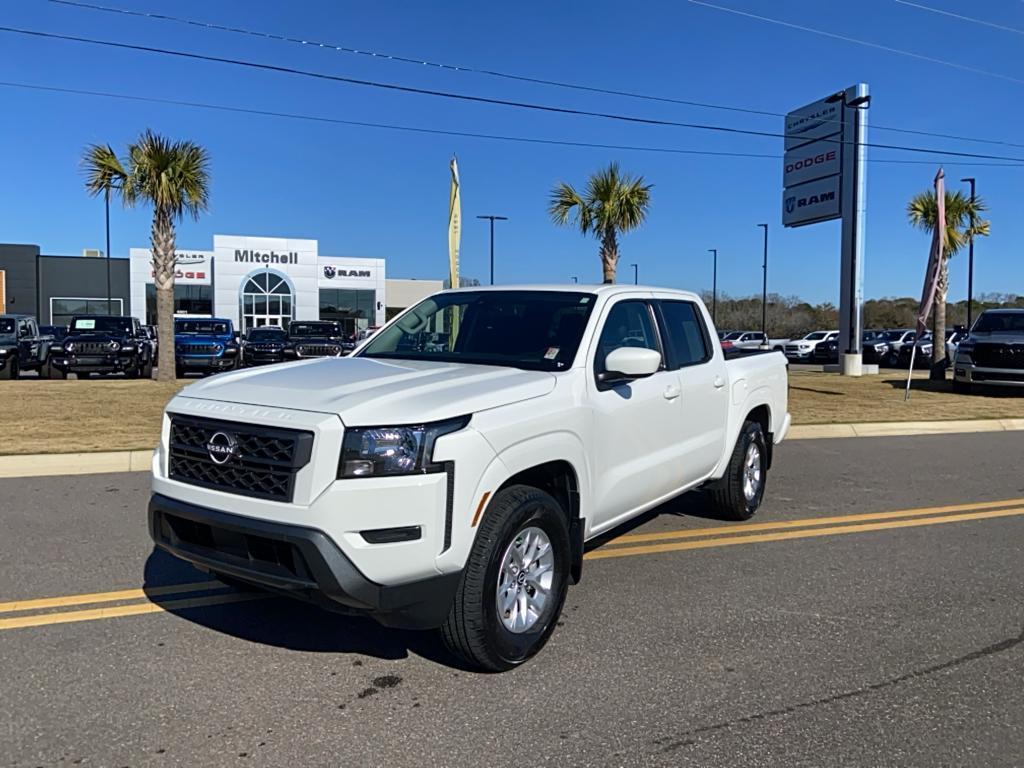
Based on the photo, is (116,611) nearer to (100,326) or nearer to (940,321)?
(100,326)

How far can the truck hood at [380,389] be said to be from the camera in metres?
3.40

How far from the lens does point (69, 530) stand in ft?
20.2

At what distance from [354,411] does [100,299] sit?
60.1 meters

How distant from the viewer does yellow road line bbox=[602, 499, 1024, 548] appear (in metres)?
6.21

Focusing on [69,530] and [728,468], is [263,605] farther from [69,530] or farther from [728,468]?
[728,468]

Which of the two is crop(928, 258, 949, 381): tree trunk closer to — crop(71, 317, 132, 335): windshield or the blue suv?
the blue suv

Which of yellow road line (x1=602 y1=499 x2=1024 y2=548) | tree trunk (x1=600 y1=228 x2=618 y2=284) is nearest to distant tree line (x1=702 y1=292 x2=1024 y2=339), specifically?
tree trunk (x1=600 y1=228 x2=618 y2=284)

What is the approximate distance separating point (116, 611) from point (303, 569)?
73.2 inches

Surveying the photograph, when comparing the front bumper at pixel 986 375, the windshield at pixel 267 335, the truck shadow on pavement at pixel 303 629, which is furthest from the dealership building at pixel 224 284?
the truck shadow on pavement at pixel 303 629

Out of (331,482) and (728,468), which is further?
(728,468)

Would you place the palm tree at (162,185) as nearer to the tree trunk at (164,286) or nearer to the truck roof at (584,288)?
the tree trunk at (164,286)

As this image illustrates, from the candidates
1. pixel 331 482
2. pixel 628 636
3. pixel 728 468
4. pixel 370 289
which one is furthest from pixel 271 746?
pixel 370 289

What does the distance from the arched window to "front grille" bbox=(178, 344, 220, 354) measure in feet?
99.3

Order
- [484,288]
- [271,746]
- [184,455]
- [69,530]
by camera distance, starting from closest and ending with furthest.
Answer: [271,746]
[184,455]
[484,288]
[69,530]
